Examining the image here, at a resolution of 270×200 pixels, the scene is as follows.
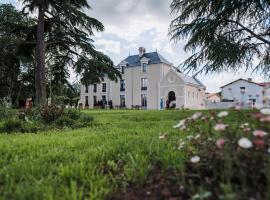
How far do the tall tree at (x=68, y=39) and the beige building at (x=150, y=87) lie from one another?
945 inches

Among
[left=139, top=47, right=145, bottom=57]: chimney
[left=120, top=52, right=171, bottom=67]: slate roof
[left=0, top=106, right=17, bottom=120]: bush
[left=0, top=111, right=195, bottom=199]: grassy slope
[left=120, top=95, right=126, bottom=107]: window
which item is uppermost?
[left=139, top=47, right=145, bottom=57]: chimney

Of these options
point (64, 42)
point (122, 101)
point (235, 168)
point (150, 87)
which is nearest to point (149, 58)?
point (150, 87)

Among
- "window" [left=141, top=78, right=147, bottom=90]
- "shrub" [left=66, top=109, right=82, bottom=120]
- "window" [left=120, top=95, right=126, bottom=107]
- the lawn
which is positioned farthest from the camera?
"window" [left=120, top=95, right=126, bottom=107]

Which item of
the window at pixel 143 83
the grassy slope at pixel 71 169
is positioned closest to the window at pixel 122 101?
the window at pixel 143 83

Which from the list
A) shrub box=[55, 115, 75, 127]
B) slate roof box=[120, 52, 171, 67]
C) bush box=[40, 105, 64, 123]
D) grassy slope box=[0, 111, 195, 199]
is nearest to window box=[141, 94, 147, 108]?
slate roof box=[120, 52, 171, 67]

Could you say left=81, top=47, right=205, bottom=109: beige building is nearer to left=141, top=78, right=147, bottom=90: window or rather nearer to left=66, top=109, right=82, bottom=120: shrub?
left=141, top=78, right=147, bottom=90: window

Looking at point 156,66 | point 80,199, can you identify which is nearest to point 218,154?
point 80,199

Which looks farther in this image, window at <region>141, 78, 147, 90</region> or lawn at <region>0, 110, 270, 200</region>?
window at <region>141, 78, 147, 90</region>

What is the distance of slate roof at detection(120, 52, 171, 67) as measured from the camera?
43250 mm

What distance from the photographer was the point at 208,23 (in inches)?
411

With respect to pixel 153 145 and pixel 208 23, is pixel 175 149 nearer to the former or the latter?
pixel 153 145

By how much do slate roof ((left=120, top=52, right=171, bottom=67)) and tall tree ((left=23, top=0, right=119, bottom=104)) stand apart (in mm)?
28144

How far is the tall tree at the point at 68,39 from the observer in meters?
13.4

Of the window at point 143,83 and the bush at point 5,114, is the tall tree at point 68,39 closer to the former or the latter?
the bush at point 5,114
